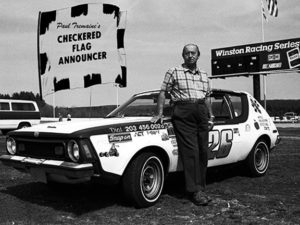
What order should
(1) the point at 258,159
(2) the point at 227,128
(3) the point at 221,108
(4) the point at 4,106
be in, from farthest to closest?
(4) the point at 4,106
(1) the point at 258,159
(3) the point at 221,108
(2) the point at 227,128

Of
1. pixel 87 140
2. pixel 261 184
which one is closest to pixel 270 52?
pixel 261 184

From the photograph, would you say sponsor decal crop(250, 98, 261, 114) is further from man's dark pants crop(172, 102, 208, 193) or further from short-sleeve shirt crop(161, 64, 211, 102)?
man's dark pants crop(172, 102, 208, 193)

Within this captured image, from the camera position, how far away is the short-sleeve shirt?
4.87 m

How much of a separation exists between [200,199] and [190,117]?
0.94m

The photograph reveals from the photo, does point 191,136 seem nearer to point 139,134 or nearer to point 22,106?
point 139,134

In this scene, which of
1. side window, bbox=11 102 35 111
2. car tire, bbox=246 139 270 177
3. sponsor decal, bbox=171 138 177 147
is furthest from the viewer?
side window, bbox=11 102 35 111

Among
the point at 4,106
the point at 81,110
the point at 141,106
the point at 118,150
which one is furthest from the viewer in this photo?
the point at 81,110

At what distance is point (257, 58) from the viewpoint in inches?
1294

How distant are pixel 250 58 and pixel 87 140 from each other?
1196 inches

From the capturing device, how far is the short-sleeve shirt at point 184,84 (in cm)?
487

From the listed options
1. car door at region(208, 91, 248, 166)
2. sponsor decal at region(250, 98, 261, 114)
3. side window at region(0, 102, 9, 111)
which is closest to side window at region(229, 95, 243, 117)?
car door at region(208, 91, 248, 166)

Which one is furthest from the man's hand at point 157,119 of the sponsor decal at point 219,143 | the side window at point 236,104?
the side window at point 236,104

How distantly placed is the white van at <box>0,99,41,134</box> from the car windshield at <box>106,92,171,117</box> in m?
17.7

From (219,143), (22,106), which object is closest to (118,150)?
(219,143)
